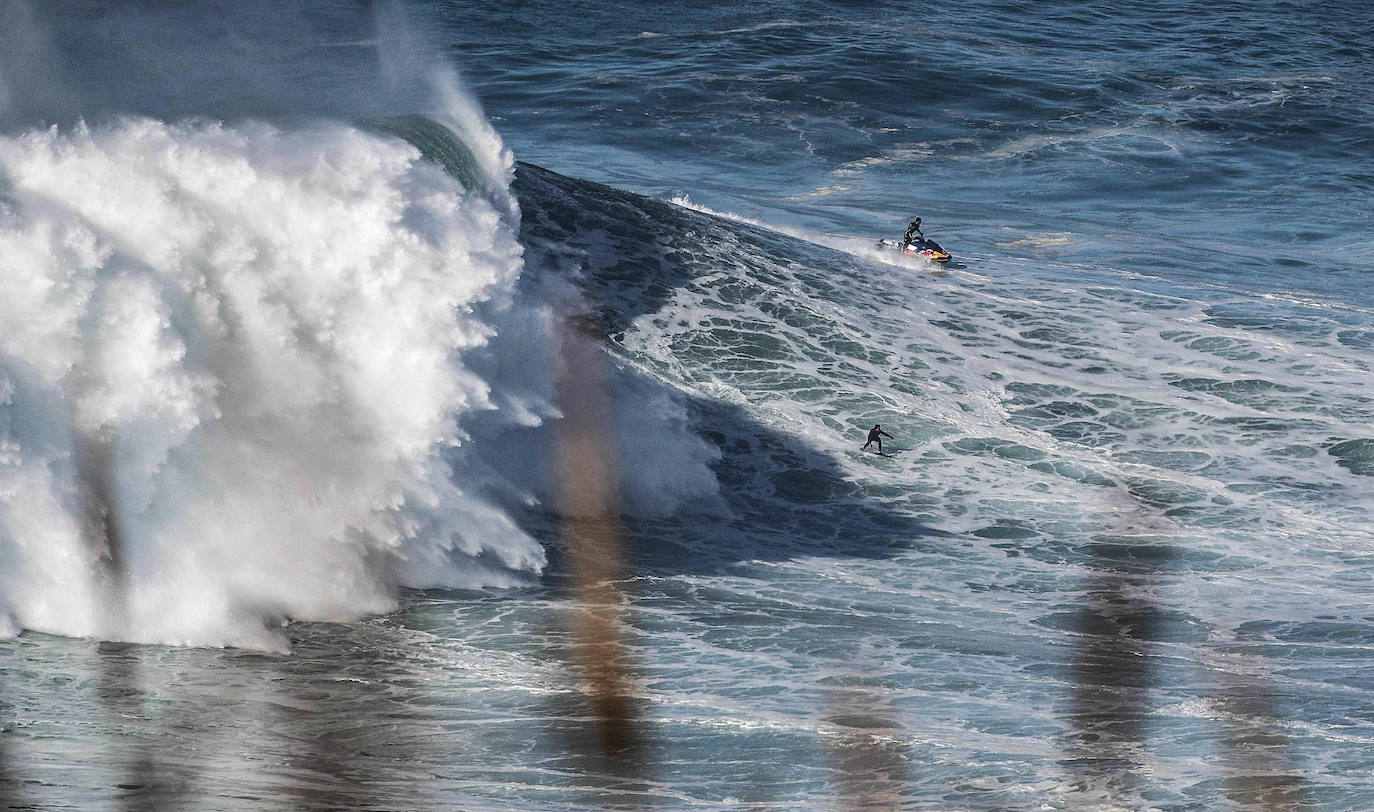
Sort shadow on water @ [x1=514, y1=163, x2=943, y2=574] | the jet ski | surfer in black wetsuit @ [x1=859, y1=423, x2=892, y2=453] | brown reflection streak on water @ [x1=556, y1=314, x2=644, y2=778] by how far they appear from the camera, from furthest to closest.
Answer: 1. the jet ski
2. surfer in black wetsuit @ [x1=859, y1=423, x2=892, y2=453]
3. shadow on water @ [x1=514, y1=163, x2=943, y2=574]
4. brown reflection streak on water @ [x1=556, y1=314, x2=644, y2=778]

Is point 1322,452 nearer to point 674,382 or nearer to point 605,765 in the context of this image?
point 674,382

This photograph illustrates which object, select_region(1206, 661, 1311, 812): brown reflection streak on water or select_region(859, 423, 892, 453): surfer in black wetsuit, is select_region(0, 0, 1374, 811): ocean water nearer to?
select_region(1206, 661, 1311, 812): brown reflection streak on water

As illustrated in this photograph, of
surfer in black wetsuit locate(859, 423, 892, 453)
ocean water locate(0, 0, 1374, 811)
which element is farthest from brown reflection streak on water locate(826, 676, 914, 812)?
surfer in black wetsuit locate(859, 423, 892, 453)

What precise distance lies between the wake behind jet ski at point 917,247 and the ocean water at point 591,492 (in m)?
0.85

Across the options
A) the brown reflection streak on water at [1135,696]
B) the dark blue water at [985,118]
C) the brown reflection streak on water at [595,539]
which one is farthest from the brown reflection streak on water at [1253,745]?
the dark blue water at [985,118]

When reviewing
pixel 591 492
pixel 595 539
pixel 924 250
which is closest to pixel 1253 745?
pixel 595 539

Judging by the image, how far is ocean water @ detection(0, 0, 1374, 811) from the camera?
11016 millimetres

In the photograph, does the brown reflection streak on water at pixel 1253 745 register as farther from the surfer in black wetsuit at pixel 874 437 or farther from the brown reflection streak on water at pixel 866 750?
the surfer in black wetsuit at pixel 874 437

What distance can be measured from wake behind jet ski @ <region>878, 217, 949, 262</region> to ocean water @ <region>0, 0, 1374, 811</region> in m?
0.85

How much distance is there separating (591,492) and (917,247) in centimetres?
1269

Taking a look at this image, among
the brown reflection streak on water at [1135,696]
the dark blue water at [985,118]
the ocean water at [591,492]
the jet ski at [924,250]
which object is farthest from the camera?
the dark blue water at [985,118]

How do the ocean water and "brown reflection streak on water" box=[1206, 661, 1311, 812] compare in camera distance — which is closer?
"brown reflection streak on water" box=[1206, 661, 1311, 812]

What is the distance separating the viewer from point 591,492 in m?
17.6

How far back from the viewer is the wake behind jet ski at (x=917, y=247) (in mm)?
28266
